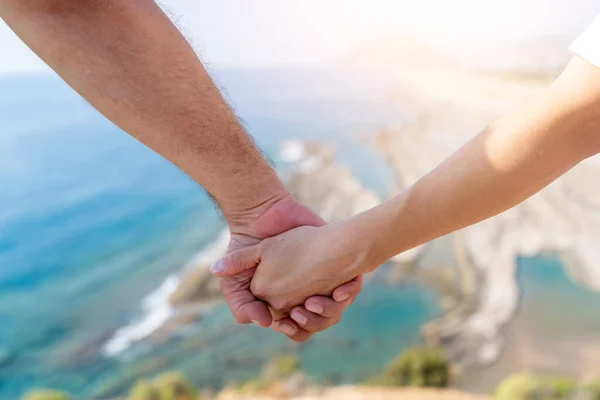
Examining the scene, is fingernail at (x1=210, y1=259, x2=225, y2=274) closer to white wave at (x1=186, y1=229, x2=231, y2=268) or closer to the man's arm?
the man's arm

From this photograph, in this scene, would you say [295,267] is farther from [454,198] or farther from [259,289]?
[454,198]

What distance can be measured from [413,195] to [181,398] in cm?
338

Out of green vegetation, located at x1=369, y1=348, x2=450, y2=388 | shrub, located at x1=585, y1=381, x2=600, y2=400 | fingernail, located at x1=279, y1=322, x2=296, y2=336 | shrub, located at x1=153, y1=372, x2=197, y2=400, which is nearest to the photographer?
fingernail, located at x1=279, y1=322, x2=296, y2=336

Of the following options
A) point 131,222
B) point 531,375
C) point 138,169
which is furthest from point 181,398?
point 531,375

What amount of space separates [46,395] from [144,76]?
3.44m

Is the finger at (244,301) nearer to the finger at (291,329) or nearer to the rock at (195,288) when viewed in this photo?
the finger at (291,329)

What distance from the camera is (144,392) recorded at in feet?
13.1

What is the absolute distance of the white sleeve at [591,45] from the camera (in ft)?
2.54

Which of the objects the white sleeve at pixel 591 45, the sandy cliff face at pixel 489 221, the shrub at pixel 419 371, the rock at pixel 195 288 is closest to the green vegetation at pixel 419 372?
the shrub at pixel 419 371

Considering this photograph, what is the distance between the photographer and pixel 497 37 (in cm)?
501

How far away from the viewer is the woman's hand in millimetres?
1229

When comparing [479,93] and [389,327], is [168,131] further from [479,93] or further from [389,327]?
[479,93]

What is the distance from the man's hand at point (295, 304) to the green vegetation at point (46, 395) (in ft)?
9.86

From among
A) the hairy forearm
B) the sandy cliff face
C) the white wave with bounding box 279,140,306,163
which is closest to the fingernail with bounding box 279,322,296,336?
the hairy forearm
